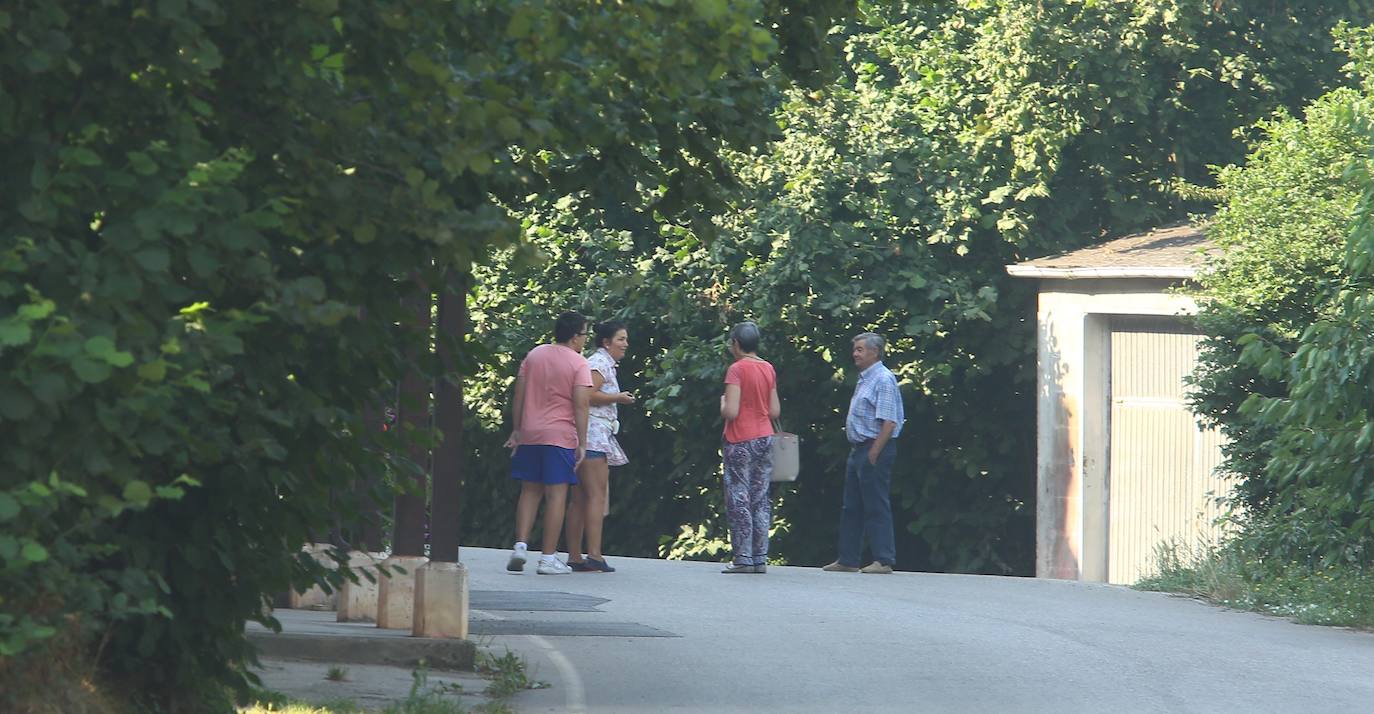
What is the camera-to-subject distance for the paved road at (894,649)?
9023 mm

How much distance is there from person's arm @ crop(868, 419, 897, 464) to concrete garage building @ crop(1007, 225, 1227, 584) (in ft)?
12.5

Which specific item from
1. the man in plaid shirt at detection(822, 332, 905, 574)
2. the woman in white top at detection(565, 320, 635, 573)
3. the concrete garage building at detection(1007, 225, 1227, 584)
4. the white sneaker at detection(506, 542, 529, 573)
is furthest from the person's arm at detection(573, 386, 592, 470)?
the concrete garage building at detection(1007, 225, 1227, 584)

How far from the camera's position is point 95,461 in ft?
16.8

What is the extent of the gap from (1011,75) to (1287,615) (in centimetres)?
895

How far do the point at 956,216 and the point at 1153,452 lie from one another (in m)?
3.63

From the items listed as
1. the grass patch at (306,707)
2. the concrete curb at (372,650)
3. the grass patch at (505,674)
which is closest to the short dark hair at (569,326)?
the grass patch at (505,674)

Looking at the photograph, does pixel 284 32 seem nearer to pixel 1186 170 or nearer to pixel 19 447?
pixel 19 447

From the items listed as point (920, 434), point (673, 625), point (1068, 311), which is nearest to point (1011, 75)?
Answer: point (1068, 311)

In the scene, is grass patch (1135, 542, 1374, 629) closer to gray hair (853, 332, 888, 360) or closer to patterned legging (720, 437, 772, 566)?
gray hair (853, 332, 888, 360)

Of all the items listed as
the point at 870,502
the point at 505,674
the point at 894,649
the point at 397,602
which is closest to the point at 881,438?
the point at 870,502

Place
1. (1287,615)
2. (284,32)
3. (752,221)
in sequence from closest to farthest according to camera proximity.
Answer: (284,32)
(1287,615)
(752,221)

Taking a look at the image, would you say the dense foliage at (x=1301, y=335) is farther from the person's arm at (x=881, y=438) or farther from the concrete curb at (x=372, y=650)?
the concrete curb at (x=372, y=650)

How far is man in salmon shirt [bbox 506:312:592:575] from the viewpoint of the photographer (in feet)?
45.5

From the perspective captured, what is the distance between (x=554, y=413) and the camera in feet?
45.5
